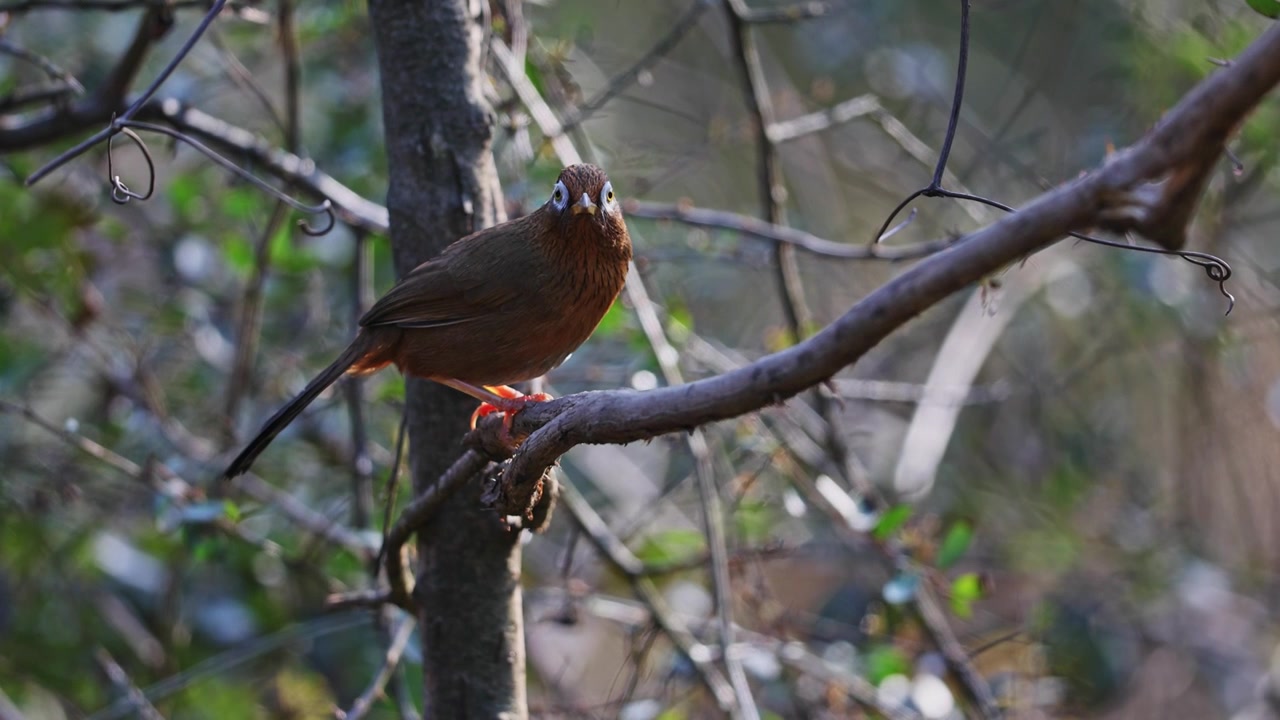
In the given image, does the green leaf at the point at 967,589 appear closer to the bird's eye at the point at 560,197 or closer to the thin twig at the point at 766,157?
the thin twig at the point at 766,157

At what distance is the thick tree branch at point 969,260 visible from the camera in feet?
4.41

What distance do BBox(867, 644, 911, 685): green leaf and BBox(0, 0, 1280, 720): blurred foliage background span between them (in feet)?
0.08

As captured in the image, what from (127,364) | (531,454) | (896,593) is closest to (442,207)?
(531,454)

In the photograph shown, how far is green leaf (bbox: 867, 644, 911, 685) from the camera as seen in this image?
4.10 m

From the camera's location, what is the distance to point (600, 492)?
7.11 m

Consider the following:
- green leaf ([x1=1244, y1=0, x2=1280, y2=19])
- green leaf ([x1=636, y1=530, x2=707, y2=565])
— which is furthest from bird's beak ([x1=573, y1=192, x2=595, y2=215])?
green leaf ([x1=636, y1=530, x2=707, y2=565])

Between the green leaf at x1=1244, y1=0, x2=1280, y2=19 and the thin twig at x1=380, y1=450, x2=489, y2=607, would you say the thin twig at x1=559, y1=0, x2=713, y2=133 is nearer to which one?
the thin twig at x1=380, y1=450, x2=489, y2=607

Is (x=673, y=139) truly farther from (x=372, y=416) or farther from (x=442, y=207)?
(x=442, y=207)

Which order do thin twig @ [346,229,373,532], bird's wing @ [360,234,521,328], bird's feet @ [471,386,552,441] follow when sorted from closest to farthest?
bird's feet @ [471,386,552,441], bird's wing @ [360,234,521,328], thin twig @ [346,229,373,532]

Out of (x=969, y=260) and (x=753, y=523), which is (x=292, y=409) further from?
(x=753, y=523)

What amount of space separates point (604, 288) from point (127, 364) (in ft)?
10.5

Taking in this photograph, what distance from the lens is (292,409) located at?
11.3 ft

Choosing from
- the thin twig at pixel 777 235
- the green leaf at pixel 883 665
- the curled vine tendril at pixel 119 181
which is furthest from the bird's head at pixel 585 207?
the green leaf at pixel 883 665

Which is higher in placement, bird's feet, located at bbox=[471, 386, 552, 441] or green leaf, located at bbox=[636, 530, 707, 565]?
green leaf, located at bbox=[636, 530, 707, 565]
